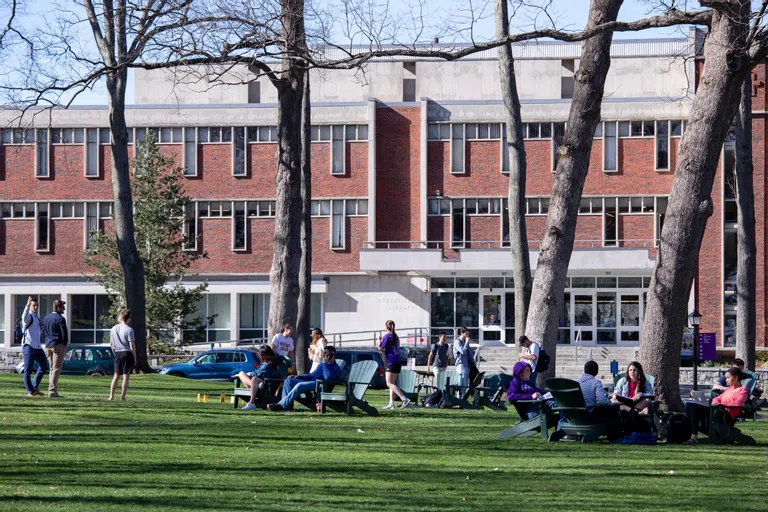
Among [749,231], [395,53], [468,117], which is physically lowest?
[749,231]

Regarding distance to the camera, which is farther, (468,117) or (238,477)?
(468,117)

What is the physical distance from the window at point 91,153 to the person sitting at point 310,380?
126ft

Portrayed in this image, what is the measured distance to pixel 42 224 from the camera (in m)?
54.7

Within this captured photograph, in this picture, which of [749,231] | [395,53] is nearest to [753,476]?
[395,53]

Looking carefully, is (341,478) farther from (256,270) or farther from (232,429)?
(256,270)

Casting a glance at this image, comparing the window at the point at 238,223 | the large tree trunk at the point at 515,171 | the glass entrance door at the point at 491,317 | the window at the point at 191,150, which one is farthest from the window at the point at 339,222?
the large tree trunk at the point at 515,171

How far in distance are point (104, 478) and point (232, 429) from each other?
4740mm

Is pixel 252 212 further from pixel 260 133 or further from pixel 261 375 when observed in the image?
pixel 261 375

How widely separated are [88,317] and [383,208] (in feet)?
46.2

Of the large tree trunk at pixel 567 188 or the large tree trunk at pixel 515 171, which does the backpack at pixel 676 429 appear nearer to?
the large tree trunk at pixel 567 188

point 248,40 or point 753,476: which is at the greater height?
point 248,40

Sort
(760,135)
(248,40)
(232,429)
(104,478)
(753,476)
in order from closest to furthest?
(104,478) < (753,476) < (232,429) < (248,40) < (760,135)

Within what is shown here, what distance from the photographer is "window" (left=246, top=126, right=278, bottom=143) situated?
53.8m

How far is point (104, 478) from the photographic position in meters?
9.87
